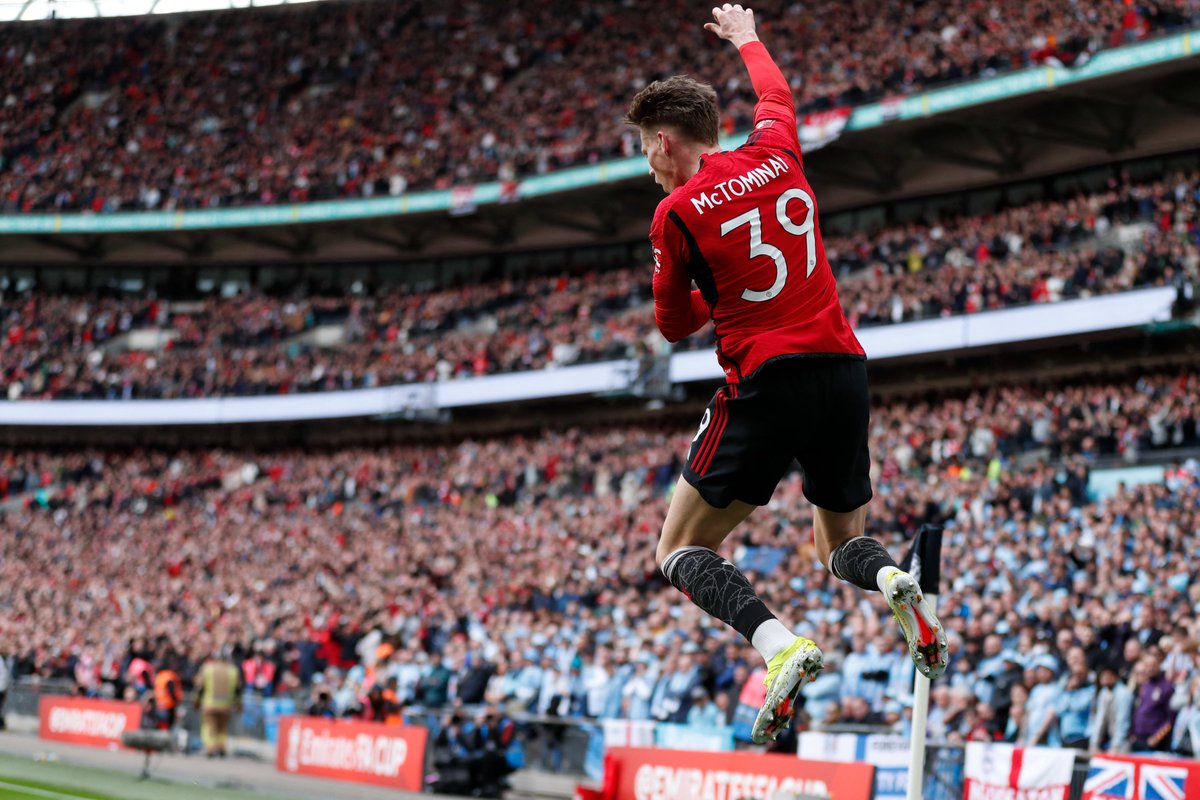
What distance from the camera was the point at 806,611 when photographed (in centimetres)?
1661

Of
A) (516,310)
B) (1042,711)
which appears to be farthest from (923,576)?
(516,310)

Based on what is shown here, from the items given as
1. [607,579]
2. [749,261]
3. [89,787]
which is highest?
[749,261]

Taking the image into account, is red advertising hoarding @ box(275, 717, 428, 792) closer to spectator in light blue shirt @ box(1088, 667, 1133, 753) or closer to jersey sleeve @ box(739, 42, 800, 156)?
spectator in light blue shirt @ box(1088, 667, 1133, 753)

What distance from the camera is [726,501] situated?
15.3 ft

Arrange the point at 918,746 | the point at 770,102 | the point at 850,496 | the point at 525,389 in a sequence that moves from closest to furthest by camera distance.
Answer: the point at 850,496
the point at 770,102
the point at 918,746
the point at 525,389

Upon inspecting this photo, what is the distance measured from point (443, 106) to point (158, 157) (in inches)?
383

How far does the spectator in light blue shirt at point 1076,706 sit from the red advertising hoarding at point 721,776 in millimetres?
2376

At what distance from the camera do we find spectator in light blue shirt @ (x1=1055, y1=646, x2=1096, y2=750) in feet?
40.3

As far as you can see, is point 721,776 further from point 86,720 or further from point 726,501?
point 86,720

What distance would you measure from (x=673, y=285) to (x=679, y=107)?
615 mm

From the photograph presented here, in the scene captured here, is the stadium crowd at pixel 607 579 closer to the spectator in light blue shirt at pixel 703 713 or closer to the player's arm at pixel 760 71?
the spectator in light blue shirt at pixel 703 713

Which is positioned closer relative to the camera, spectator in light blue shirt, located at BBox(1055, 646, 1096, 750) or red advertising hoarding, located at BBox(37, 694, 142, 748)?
spectator in light blue shirt, located at BBox(1055, 646, 1096, 750)

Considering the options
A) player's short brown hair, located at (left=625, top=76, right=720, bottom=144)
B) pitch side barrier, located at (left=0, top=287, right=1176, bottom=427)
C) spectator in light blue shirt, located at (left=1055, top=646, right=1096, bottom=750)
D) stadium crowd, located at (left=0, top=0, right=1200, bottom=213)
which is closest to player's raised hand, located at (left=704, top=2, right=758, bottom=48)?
player's short brown hair, located at (left=625, top=76, right=720, bottom=144)

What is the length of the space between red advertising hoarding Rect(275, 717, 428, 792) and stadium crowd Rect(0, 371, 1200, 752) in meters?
1.17
